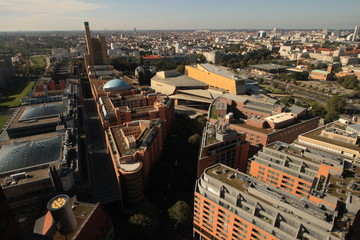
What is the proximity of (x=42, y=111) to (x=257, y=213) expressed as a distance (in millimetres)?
72837

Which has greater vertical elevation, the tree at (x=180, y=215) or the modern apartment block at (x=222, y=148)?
the modern apartment block at (x=222, y=148)

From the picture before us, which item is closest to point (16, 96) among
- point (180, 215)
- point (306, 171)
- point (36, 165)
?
point (36, 165)

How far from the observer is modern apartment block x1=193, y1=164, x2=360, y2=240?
27.4m

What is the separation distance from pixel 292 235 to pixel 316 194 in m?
9.35

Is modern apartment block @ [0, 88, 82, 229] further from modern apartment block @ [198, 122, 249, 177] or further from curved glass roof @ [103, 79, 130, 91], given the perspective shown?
modern apartment block @ [198, 122, 249, 177]

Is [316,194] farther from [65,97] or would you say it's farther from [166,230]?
[65,97]

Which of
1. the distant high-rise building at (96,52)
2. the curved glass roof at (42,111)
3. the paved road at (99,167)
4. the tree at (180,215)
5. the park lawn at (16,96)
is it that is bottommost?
the paved road at (99,167)

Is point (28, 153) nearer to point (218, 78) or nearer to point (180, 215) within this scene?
point (180, 215)

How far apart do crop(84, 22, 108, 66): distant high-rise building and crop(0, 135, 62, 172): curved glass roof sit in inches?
4019

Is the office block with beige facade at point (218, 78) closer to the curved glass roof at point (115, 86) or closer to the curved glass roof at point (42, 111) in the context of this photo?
the curved glass roof at point (115, 86)

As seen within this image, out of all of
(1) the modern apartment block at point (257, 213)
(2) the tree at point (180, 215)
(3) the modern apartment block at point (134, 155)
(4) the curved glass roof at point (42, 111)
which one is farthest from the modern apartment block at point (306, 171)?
(4) the curved glass roof at point (42, 111)

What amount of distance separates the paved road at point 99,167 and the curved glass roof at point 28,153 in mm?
11431

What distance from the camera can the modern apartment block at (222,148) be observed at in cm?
4781

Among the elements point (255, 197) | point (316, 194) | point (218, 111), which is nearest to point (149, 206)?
point (255, 197)
